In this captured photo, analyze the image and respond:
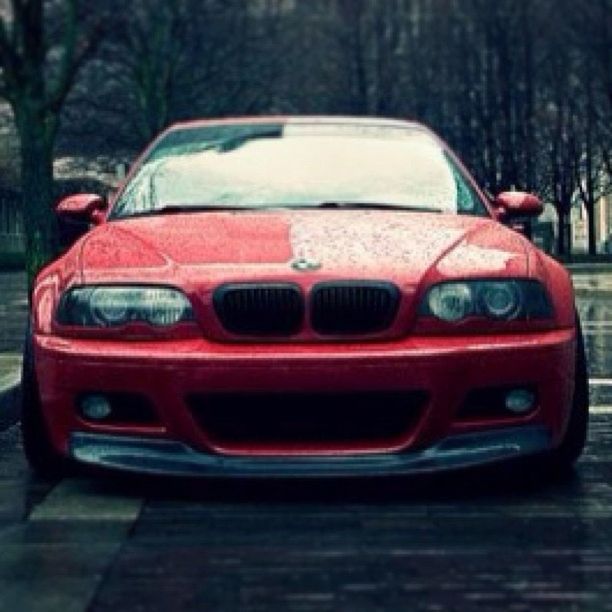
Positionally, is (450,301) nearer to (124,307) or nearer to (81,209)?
(124,307)

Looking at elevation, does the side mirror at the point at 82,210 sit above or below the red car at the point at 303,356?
above

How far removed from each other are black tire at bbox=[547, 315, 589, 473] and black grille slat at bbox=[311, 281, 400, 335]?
775 mm

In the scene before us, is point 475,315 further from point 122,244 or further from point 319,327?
point 122,244

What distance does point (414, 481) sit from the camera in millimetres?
5746

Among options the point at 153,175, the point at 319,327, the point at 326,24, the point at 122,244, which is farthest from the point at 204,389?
the point at 326,24

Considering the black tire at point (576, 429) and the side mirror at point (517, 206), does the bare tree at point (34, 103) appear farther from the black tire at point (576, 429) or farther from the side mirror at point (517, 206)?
the black tire at point (576, 429)

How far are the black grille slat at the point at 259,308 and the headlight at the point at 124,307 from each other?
120 mm

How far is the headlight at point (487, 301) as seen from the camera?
539 cm

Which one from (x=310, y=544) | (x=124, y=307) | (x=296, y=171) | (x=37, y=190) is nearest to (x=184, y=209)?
(x=296, y=171)

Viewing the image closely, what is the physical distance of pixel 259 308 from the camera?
17.5 ft

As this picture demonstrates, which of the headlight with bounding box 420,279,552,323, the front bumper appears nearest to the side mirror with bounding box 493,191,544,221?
the headlight with bounding box 420,279,552,323

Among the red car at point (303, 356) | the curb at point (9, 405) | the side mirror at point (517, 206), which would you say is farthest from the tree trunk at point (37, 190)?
the red car at point (303, 356)

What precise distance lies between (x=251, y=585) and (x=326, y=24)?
51.0 m

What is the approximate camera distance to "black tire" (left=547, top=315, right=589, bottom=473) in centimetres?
568
